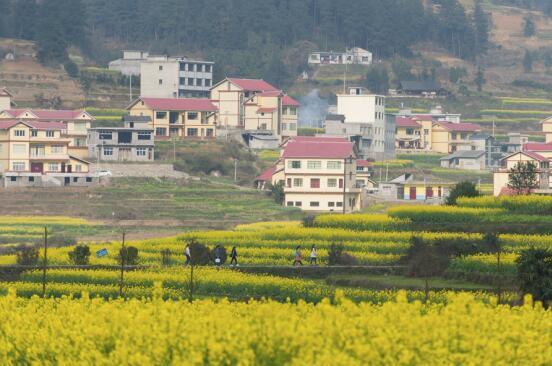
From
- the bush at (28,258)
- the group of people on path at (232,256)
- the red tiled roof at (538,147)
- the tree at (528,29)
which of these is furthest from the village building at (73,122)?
the tree at (528,29)

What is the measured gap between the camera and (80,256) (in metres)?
46.4

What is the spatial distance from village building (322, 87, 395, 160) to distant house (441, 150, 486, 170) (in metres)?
3.85

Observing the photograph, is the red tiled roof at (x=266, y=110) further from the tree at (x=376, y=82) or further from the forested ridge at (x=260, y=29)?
the tree at (x=376, y=82)

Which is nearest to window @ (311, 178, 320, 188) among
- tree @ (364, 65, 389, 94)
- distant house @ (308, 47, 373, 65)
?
tree @ (364, 65, 389, 94)

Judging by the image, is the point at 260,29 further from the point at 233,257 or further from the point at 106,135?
the point at 233,257

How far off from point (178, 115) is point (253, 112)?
16.6ft

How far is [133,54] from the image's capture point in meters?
110

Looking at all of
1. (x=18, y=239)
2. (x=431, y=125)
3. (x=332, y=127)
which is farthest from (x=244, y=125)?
(x=18, y=239)

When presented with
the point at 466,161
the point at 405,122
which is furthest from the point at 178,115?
the point at 466,161

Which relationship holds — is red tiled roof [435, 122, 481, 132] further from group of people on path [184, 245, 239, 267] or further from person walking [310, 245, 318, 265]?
group of people on path [184, 245, 239, 267]

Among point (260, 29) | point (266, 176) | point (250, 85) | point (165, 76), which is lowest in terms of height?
point (266, 176)

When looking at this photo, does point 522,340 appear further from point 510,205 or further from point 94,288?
point 510,205

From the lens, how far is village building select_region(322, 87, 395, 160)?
95312 millimetres

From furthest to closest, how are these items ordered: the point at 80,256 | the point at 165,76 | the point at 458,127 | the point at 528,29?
the point at 528,29 < the point at 458,127 < the point at 165,76 < the point at 80,256
